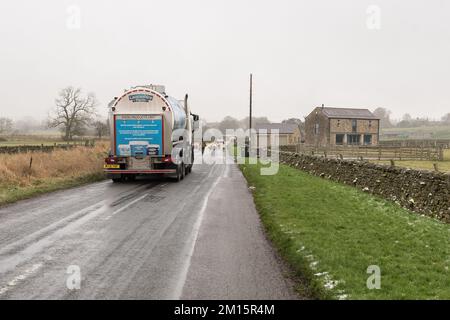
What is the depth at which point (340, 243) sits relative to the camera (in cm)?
750

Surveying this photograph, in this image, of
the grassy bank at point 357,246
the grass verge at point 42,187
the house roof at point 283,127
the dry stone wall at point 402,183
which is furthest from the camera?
the house roof at point 283,127

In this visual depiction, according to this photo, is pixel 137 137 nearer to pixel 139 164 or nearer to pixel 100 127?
pixel 139 164

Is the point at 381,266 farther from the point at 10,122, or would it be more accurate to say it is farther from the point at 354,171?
the point at 10,122

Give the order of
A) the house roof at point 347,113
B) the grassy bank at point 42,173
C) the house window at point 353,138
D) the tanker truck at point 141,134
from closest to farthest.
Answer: the grassy bank at point 42,173, the tanker truck at point 141,134, the house roof at point 347,113, the house window at point 353,138

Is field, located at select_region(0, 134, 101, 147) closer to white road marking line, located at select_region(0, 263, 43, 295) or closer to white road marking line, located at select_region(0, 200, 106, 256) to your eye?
white road marking line, located at select_region(0, 200, 106, 256)

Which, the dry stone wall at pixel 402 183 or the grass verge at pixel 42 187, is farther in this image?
the grass verge at pixel 42 187

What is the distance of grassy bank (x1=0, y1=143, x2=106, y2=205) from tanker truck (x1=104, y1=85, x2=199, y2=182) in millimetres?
2275

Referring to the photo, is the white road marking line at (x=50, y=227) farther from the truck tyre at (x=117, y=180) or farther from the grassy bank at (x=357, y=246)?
the truck tyre at (x=117, y=180)

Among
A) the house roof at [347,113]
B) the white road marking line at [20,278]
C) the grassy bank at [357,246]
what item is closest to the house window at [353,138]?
the house roof at [347,113]

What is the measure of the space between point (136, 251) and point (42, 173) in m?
13.6

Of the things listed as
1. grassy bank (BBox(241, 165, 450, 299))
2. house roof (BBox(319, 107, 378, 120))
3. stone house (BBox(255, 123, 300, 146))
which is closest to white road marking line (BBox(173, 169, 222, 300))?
grassy bank (BBox(241, 165, 450, 299))

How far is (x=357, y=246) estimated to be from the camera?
735 cm

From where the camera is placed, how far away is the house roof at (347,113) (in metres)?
79.1

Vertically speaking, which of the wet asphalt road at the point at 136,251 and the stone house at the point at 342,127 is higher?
the stone house at the point at 342,127
